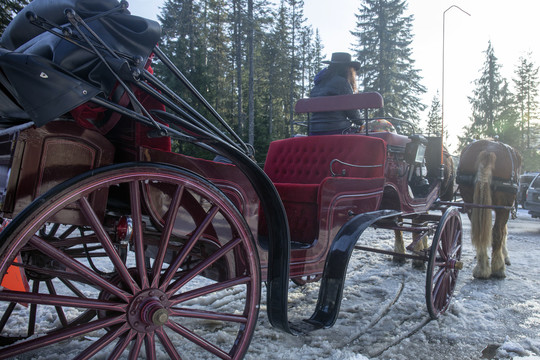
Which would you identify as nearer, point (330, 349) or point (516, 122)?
point (330, 349)

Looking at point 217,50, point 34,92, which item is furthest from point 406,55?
point 34,92

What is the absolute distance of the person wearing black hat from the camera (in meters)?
4.38

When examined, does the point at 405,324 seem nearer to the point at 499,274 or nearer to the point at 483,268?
the point at 483,268

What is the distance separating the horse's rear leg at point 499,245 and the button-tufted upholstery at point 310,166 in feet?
8.97

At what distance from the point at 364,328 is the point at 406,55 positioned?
26.5 m

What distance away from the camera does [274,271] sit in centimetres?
232

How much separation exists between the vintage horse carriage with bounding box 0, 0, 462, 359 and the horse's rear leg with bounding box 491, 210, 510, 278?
298 centimetres

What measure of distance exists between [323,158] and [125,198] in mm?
2090

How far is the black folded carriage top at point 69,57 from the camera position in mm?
1455

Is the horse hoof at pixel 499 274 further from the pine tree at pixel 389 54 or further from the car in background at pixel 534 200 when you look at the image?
the pine tree at pixel 389 54

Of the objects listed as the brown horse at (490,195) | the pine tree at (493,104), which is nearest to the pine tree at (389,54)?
the pine tree at (493,104)

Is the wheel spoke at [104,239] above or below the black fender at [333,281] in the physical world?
above

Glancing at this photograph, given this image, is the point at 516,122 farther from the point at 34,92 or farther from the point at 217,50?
the point at 34,92

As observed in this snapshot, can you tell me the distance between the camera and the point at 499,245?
17.0 feet
